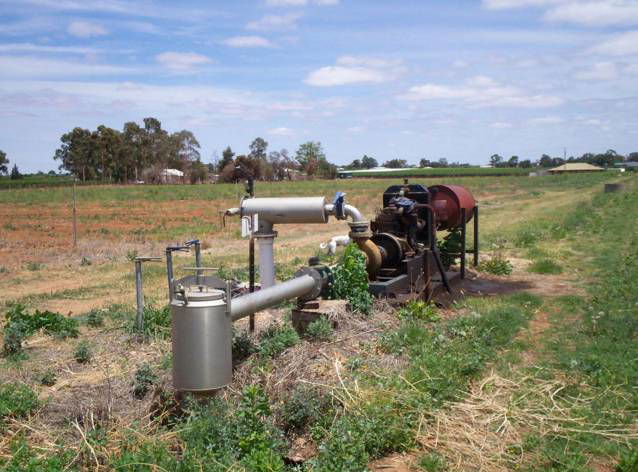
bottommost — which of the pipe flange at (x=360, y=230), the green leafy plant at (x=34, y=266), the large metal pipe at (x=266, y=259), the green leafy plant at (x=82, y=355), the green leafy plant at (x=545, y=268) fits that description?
the green leafy plant at (x=34, y=266)

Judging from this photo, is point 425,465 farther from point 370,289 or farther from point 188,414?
point 370,289

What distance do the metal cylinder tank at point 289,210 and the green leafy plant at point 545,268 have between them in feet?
21.1

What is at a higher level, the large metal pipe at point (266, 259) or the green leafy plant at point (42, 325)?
the large metal pipe at point (266, 259)

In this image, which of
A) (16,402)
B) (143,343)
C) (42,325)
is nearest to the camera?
(16,402)

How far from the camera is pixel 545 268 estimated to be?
1288cm

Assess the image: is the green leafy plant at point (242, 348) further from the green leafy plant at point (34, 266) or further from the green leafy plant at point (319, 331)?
the green leafy plant at point (34, 266)

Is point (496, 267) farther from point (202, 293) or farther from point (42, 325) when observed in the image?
point (202, 293)

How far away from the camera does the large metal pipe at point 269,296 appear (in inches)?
230

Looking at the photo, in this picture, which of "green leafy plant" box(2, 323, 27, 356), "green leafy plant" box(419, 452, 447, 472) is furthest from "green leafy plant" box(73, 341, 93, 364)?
"green leafy plant" box(419, 452, 447, 472)

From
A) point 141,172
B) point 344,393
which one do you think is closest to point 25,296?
point 344,393

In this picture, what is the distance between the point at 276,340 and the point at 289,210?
5.45 feet

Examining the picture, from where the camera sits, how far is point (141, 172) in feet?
300

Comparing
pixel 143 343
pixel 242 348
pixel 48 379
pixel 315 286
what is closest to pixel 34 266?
pixel 143 343

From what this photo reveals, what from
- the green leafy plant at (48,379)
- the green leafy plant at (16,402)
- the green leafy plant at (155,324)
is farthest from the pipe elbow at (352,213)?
the green leafy plant at (16,402)
